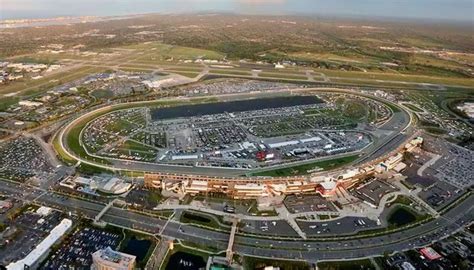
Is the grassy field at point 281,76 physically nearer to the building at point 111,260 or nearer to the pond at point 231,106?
the pond at point 231,106

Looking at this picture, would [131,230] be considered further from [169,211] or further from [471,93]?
[471,93]

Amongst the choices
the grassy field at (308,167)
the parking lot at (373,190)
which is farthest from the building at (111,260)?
the parking lot at (373,190)

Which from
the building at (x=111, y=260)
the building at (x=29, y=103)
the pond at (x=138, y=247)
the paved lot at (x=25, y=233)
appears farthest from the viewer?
the building at (x=29, y=103)

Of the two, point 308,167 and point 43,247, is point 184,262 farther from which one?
point 308,167

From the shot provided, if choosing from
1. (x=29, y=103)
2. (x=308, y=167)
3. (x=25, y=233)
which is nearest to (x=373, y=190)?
(x=308, y=167)

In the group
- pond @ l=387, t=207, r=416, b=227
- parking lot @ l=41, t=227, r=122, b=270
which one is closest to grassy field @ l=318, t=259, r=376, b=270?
pond @ l=387, t=207, r=416, b=227
